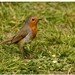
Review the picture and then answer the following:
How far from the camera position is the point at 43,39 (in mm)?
8555

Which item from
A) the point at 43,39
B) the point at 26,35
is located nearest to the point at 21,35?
the point at 26,35

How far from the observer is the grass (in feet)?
22.9

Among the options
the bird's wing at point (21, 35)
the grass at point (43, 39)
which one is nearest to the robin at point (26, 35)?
the bird's wing at point (21, 35)

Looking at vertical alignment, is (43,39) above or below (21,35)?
below

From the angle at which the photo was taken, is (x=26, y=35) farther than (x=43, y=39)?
No

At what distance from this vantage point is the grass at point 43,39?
6.97 metres

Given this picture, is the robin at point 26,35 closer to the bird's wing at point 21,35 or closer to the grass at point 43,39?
the bird's wing at point 21,35

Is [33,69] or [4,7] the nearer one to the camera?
[33,69]

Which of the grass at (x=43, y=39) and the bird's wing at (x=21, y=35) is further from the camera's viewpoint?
the bird's wing at (x=21, y=35)

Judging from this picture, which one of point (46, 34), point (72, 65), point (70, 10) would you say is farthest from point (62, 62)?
point (70, 10)

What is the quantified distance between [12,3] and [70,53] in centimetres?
324

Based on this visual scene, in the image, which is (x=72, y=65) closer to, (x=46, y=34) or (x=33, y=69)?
(x=33, y=69)

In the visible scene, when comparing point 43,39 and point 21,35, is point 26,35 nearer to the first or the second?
point 21,35

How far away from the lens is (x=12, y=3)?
10.4 metres
